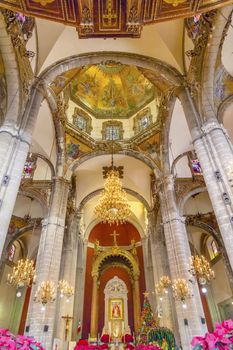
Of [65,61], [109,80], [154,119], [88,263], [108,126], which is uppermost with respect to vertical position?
[109,80]

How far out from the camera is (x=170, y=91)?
12883 mm

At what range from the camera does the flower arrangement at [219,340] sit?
1297 mm

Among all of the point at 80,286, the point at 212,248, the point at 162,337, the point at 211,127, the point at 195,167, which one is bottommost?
the point at 162,337

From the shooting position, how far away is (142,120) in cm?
1855

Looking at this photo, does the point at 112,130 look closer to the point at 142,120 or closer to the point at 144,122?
the point at 142,120

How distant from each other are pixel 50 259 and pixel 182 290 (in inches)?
251

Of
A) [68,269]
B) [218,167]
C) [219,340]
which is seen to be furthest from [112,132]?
[219,340]

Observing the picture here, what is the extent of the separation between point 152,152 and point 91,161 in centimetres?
479

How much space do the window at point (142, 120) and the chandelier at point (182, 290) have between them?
1087 cm

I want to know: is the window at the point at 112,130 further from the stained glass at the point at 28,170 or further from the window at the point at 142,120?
the stained glass at the point at 28,170

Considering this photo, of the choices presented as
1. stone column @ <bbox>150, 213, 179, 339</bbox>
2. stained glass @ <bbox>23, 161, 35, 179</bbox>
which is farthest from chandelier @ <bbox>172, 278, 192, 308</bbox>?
stained glass @ <bbox>23, 161, 35, 179</bbox>

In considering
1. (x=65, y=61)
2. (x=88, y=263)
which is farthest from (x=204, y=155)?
(x=88, y=263)

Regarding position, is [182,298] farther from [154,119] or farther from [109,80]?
[109,80]

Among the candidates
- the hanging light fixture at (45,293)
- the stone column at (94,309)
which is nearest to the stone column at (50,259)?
the hanging light fixture at (45,293)
